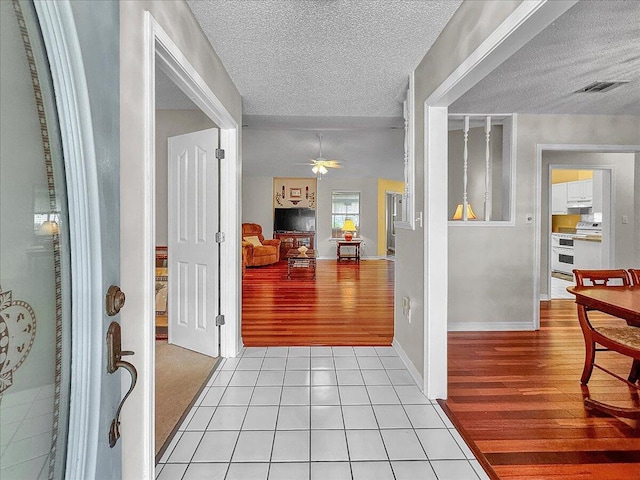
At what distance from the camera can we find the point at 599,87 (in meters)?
3.06

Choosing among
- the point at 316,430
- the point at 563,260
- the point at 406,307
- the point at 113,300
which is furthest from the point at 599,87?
the point at 563,260

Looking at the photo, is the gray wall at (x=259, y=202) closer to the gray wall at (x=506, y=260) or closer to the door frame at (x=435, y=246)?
the gray wall at (x=506, y=260)

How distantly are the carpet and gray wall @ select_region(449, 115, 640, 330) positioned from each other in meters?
2.63

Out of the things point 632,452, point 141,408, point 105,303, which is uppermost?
point 105,303

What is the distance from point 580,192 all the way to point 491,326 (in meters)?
4.81

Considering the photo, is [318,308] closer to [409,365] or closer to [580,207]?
[409,365]

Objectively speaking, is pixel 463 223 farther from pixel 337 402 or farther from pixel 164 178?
pixel 164 178

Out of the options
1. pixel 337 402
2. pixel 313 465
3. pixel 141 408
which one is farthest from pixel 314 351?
pixel 141 408

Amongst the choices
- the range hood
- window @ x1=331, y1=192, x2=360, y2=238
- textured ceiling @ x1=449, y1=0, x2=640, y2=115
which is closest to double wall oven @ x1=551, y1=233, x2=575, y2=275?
the range hood

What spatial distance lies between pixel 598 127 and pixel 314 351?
392 cm

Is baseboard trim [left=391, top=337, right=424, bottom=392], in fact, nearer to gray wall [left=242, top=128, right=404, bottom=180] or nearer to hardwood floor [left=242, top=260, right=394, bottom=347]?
hardwood floor [left=242, top=260, right=394, bottom=347]

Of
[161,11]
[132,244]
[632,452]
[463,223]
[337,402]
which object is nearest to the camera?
[132,244]

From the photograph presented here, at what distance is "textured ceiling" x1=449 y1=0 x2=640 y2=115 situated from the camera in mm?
2043

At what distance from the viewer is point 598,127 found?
12.7 ft
